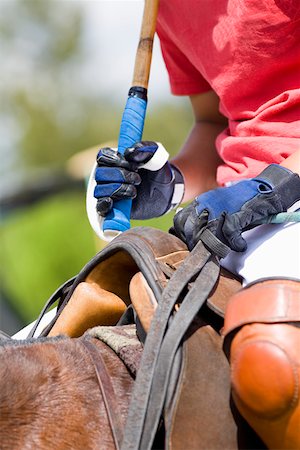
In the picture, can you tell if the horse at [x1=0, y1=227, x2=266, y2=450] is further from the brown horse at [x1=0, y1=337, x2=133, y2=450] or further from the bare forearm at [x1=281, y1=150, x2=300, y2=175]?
the bare forearm at [x1=281, y1=150, x2=300, y2=175]

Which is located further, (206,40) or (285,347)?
(206,40)

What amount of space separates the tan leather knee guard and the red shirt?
45 centimetres

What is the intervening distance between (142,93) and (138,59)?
0.29 ft

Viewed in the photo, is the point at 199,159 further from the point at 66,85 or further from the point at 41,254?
the point at 66,85

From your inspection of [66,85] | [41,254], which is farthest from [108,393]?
[66,85]

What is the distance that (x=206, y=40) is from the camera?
1.58 metres

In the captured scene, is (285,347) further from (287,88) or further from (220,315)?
(287,88)

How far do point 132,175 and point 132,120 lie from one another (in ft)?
0.42

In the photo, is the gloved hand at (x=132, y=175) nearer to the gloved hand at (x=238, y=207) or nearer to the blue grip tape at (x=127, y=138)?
the blue grip tape at (x=127, y=138)

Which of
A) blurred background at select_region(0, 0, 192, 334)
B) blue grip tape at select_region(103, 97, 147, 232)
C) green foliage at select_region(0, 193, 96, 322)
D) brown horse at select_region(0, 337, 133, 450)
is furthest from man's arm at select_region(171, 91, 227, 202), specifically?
blurred background at select_region(0, 0, 192, 334)

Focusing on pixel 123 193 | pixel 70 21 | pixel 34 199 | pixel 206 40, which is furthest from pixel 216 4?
pixel 70 21

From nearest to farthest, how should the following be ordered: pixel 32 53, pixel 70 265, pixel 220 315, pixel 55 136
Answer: pixel 220 315 < pixel 70 265 < pixel 55 136 < pixel 32 53

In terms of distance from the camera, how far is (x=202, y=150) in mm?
1841

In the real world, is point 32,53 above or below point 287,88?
below
